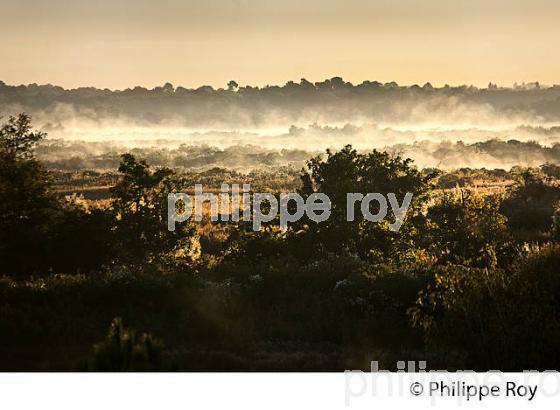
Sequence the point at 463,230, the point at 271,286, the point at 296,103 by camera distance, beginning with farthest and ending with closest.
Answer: the point at 296,103
the point at 463,230
the point at 271,286

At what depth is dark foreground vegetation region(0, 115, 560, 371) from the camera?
54.4 feet

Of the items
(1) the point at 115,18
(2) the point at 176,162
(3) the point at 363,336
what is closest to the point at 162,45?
(1) the point at 115,18

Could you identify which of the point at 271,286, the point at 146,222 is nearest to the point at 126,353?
the point at 271,286

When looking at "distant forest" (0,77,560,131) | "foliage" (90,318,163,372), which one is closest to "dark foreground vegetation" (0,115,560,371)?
"foliage" (90,318,163,372)

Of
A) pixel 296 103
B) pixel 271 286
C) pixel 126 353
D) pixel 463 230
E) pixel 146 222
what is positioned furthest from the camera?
pixel 296 103

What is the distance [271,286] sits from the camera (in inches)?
928

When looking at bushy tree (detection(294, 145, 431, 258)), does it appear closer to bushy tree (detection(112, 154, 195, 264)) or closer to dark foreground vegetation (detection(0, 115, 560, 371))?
dark foreground vegetation (detection(0, 115, 560, 371))

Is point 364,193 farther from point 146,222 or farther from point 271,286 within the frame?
point 271,286

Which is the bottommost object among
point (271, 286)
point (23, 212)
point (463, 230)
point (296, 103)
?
point (271, 286)

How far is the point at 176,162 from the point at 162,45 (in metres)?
73.5

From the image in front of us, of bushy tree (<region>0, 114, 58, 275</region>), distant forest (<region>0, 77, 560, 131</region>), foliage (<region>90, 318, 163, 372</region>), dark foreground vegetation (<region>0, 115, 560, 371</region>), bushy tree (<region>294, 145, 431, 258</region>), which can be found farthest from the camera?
distant forest (<region>0, 77, 560, 131</region>)

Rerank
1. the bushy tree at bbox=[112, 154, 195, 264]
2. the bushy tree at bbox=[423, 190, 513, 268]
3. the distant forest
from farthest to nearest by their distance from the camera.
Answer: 1. the distant forest
2. the bushy tree at bbox=[423, 190, 513, 268]
3. the bushy tree at bbox=[112, 154, 195, 264]

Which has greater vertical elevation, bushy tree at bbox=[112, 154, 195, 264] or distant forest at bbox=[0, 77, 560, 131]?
distant forest at bbox=[0, 77, 560, 131]

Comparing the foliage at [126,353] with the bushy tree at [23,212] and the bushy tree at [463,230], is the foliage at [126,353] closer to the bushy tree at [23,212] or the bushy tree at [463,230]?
the bushy tree at [23,212]
